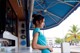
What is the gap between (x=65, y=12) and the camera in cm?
1709

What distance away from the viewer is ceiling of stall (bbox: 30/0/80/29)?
16.4 meters

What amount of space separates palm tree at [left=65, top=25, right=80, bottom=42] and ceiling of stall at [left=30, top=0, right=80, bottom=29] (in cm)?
3180

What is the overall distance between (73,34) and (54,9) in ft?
113

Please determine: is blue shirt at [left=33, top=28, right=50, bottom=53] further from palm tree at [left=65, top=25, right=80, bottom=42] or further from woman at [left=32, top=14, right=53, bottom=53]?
palm tree at [left=65, top=25, right=80, bottom=42]

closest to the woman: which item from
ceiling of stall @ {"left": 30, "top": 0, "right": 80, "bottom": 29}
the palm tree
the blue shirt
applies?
the blue shirt

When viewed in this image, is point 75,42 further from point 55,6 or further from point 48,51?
point 48,51

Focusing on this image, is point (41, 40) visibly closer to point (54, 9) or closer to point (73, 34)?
point (54, 9)

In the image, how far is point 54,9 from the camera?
57.1ft

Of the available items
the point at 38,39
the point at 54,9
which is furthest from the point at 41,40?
the point at 54,9

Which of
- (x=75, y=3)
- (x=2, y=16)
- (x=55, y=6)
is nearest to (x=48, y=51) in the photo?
(x=2, y=16)

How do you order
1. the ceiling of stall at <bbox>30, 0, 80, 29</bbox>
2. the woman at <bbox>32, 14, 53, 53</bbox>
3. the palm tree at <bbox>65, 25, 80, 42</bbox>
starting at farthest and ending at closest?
the palm tree at <bbox>65, 25, 80, 42</bbox>
the ceiling of stall at <bbox>30, 0, 80, 29</bbox>
the woman at <bbox>32, 14, 53, 53</bbox>

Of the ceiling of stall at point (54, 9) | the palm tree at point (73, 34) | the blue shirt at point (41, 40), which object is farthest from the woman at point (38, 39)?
the palm tree at point (73, 34)

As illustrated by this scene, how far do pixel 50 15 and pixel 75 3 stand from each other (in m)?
3.27

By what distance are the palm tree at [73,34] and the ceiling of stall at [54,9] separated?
104ft
